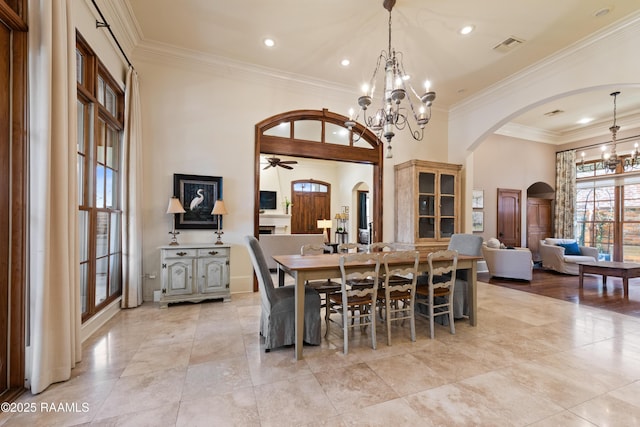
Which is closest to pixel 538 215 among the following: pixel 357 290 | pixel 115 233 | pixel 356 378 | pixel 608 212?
pixel 608 212

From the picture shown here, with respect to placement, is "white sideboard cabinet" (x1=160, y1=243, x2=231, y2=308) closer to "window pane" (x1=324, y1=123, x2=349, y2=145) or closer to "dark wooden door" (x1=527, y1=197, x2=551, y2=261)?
"window pane" (x1=324, y1=123, x2=349, y2=145)

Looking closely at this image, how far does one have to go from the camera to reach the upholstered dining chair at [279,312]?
2.52m

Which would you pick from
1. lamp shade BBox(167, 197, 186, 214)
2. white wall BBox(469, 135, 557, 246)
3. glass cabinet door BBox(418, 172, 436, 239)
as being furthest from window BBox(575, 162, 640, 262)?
lamp shade BBox(167, 197, 186, 214)

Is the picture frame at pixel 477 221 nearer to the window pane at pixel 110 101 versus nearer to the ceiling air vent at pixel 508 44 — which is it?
the ceiling air vent at pixel 508 44

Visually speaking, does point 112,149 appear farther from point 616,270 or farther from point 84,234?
point 616,270

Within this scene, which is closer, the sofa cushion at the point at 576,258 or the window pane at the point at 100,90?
the window pane at the point at 100,90

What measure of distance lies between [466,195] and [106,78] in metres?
6.27

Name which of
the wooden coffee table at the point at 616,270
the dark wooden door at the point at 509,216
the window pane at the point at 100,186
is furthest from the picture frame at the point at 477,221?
the window pane at the point at 100,186

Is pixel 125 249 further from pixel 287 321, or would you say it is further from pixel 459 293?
pixel 459 293

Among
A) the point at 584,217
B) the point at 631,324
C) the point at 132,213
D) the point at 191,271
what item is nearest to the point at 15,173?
the point at 132,213

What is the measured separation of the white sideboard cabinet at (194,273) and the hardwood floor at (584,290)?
5.00 meters

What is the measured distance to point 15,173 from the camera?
1824 mm

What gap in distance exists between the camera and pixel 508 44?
3.77 m

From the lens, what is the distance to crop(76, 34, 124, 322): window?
9.08 feet
